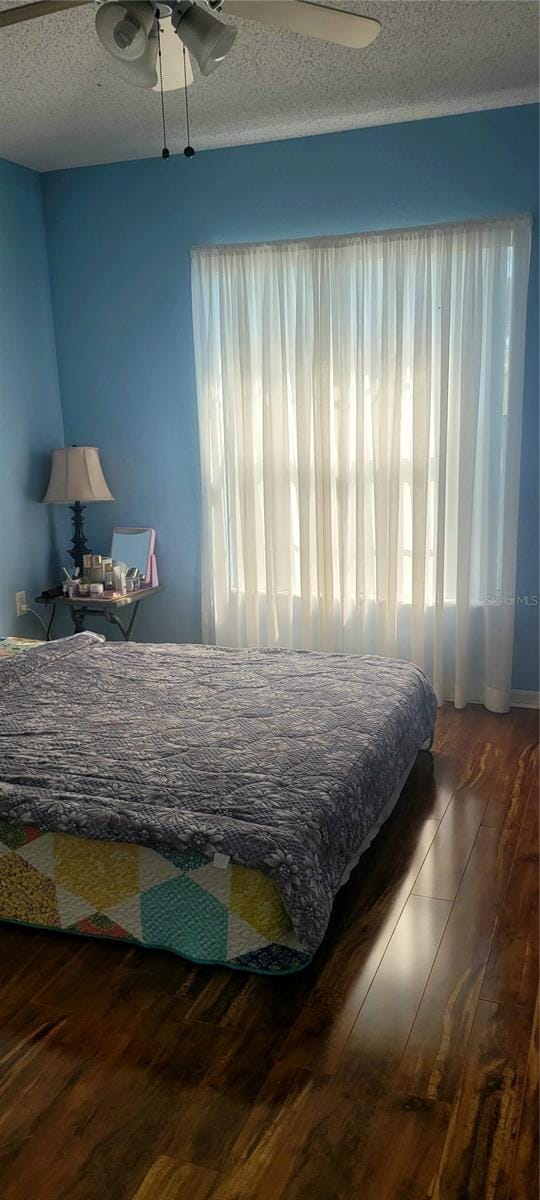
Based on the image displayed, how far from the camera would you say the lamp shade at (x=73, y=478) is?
4.30m

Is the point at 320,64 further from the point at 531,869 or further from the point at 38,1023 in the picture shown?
the point at 38,1023

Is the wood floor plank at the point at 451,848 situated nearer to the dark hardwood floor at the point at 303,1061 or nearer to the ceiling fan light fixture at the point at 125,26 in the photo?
the dark hardwood floor at the point at 303,1061

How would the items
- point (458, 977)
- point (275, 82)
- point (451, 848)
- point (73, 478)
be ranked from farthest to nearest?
point (73, 478), point (275, 82), point (451, 848), point (458, 977)

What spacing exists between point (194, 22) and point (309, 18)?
0.27 m

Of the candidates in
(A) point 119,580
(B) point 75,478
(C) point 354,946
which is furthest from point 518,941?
(B) point 75,478

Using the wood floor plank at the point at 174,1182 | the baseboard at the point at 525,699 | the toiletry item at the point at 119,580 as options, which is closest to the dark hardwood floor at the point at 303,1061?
→ the wood floor plank at the point at 174,1182

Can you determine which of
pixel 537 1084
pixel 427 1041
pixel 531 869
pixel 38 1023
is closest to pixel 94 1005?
pixel 38 1023

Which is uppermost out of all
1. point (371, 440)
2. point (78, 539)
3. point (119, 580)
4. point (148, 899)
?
point (371, 440)

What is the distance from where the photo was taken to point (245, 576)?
443 cm

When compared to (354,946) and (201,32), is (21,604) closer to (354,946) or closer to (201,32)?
(354,946)

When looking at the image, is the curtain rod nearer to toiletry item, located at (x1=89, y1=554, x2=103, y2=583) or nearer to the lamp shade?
the lamp shade

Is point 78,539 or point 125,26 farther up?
point 125,26

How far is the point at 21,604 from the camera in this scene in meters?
4.47

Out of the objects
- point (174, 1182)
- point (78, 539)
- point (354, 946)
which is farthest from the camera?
point (78, 539)
